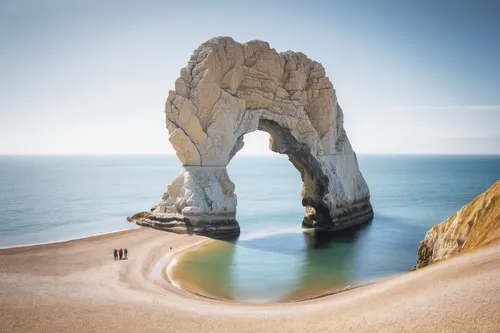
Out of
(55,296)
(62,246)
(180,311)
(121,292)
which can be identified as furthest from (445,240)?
(62,246)

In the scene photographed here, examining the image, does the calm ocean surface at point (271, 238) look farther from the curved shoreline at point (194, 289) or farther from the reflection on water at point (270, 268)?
the curved shoreline at point (194, 289)

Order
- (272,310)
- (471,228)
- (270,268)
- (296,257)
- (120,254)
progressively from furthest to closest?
(296,257), (270,268), (120,254), (471,228), (272,310)

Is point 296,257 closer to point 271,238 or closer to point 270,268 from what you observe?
point 270,268

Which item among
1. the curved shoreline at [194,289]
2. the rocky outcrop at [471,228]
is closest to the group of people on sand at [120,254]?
the curved shoreline at [194,289]

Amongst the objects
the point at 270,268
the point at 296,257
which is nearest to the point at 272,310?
the point at 270,268

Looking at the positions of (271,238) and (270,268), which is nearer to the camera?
(270,268)

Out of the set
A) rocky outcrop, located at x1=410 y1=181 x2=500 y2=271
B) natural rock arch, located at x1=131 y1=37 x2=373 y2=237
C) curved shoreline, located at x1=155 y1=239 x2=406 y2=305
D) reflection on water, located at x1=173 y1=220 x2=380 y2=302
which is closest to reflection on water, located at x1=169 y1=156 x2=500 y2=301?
reflection on water, located at x1=173 y1=220 x2=380 y2=302
